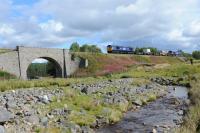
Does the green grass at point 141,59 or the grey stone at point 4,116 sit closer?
the grey stone at point 4,116

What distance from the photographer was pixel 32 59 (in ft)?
208

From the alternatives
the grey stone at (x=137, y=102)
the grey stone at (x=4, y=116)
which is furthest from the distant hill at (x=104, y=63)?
the grey stone at (x=4, y=116)

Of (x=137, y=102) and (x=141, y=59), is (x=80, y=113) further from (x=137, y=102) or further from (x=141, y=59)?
(x=141, y=59)

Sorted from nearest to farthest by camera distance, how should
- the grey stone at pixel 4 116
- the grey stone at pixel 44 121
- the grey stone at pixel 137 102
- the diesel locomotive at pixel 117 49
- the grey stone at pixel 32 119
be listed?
the grey stone at pixel 4 116 < the grey stone at pixel 32 119 < the grey stone at pixel 44 121 < the grey stone at pixel 137 102 < the diesel locomotive at pixel 117 49

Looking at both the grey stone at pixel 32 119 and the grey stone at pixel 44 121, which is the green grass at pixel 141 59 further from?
the grey stone at pixel 32 119

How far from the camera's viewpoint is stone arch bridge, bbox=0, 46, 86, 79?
58875mm

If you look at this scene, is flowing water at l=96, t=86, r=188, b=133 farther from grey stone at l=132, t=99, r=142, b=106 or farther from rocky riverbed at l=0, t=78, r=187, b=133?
grey stone at l=132, t=99, r=142, b=106

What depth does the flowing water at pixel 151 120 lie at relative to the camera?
62.4 feet

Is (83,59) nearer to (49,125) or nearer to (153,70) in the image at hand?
(153,70)

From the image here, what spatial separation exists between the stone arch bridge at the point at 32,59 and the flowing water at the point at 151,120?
34.9 metres

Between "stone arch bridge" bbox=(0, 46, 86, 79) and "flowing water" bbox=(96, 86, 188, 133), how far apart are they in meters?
34.9

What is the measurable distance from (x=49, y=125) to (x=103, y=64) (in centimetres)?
5803

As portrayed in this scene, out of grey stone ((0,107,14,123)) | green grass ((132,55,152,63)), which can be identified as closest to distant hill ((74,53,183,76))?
green grass ((132,55,152,63))

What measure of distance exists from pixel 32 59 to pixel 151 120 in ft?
144
